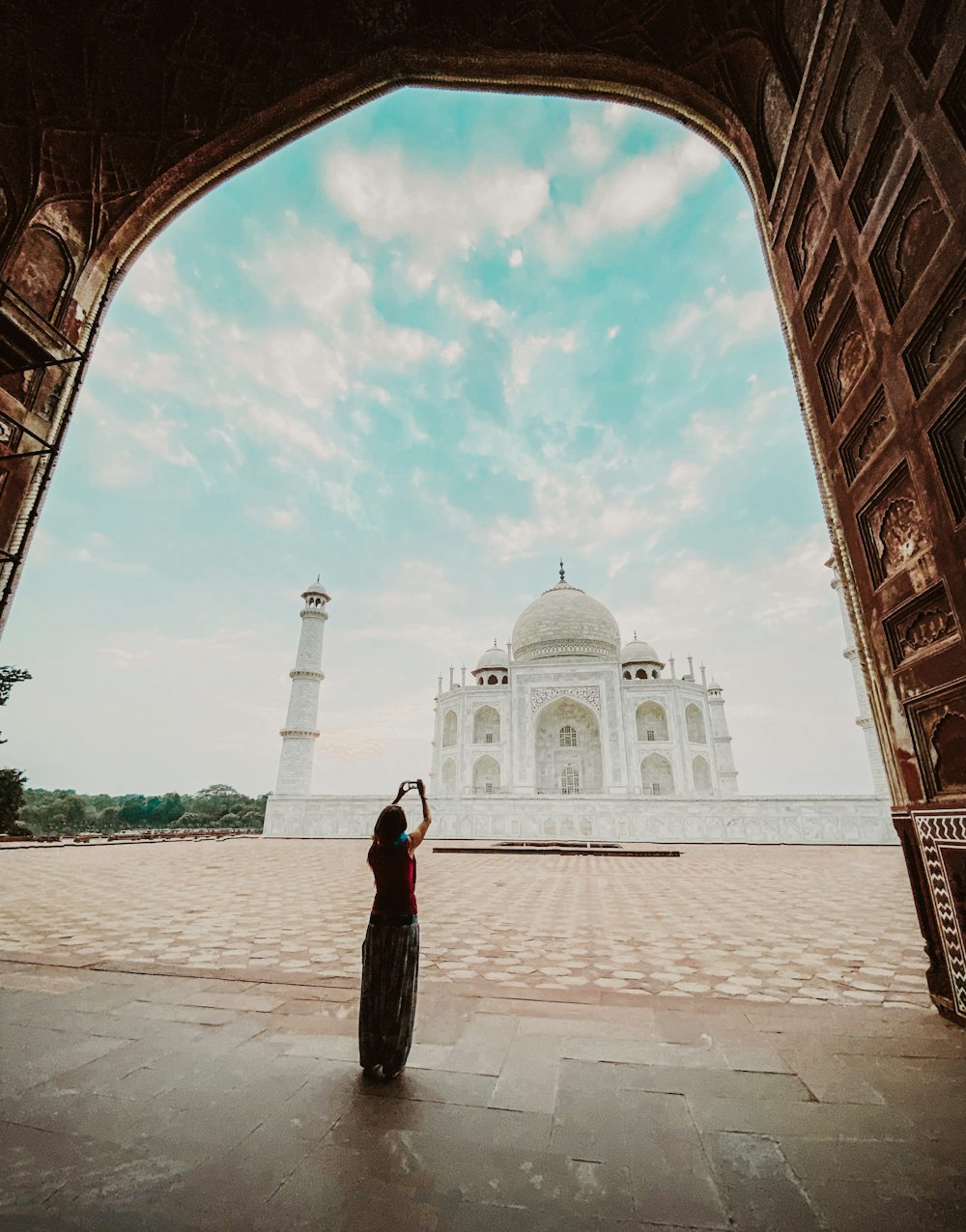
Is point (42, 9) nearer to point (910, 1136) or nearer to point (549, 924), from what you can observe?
point (910, 1136)

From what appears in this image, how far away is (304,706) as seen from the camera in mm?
23812

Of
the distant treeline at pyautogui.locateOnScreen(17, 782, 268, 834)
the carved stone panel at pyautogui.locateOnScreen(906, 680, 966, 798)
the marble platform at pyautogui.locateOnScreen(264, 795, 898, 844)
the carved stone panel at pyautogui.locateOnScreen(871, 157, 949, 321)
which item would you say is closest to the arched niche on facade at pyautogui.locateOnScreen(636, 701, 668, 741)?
the marble platform at pyautogui.locateOnScreen(264, 795, 898, 844)

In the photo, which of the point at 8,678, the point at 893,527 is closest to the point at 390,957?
the point at 893,527

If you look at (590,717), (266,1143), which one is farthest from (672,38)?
(590,717)

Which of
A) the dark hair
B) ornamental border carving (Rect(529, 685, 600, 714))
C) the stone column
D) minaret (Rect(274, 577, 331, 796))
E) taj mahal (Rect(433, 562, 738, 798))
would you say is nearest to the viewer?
the dark hair

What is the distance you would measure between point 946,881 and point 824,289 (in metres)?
3.12

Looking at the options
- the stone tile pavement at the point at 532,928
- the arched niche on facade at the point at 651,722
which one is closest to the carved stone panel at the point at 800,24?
the stone tile pavement at the point at 532,928

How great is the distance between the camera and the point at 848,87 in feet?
9.73

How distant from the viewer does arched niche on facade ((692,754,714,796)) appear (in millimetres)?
26891

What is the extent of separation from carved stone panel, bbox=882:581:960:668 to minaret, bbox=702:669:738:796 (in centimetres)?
2867

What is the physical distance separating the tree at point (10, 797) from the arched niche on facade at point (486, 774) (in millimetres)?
18809

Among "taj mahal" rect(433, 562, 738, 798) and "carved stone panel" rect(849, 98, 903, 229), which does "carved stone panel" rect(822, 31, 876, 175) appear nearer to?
"carved stone panel" rect(849, 98, 903, 229)

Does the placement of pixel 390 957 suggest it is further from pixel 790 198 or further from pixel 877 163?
pixel 790 198

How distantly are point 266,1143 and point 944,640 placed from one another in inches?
119
